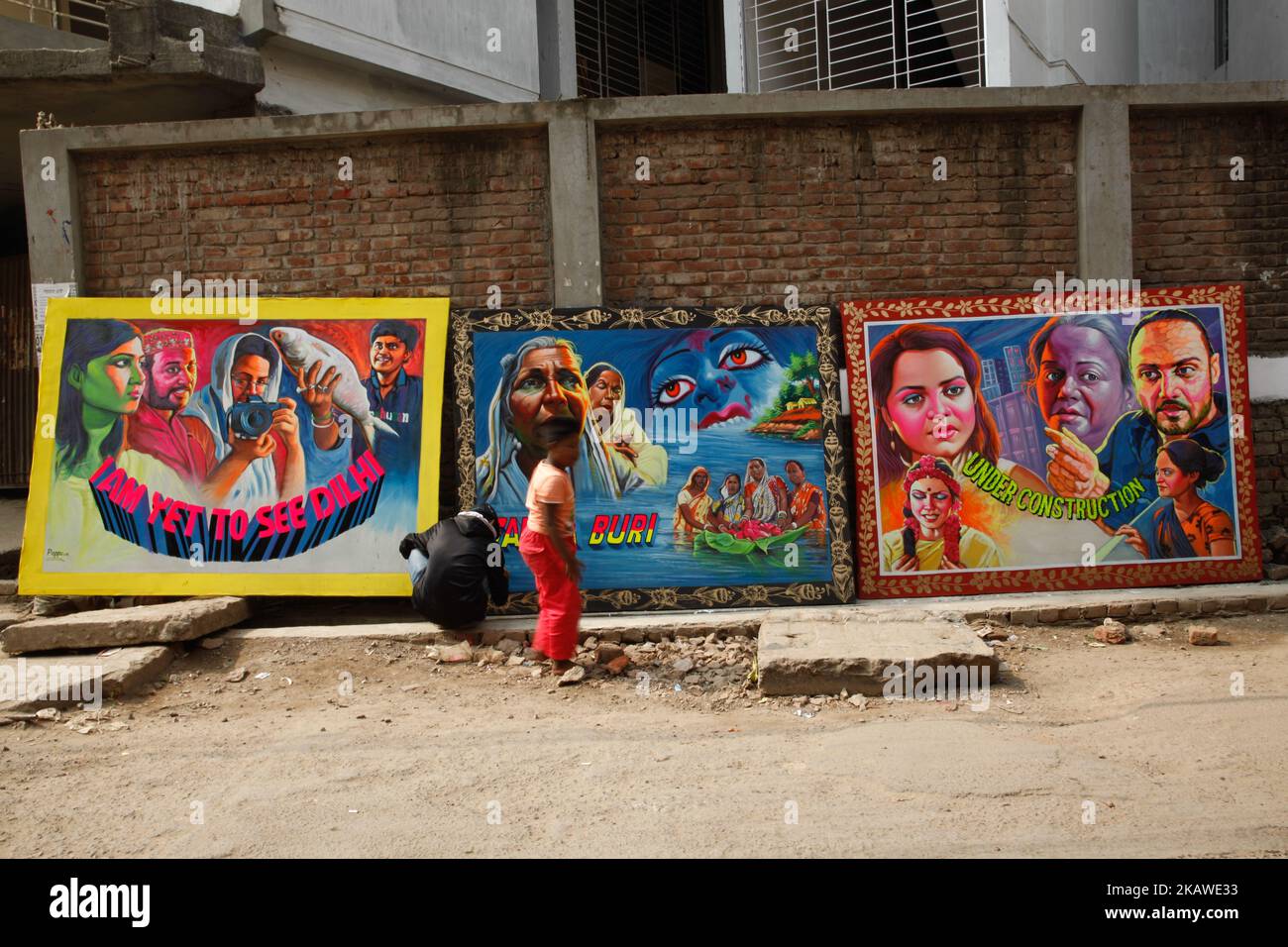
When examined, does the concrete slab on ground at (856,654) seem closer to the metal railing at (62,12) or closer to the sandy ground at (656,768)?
the sandy ground at (656,768)

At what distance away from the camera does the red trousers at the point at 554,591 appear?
559cm

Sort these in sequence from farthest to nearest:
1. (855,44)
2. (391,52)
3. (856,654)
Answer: (391,52) → (855,44) → (856,654)

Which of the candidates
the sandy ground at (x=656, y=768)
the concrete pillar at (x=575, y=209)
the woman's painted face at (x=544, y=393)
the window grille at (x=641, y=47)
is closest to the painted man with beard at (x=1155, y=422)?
the sandy ground at (x=656, y=768)

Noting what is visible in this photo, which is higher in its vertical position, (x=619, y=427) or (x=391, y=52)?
(x=391, y=52)

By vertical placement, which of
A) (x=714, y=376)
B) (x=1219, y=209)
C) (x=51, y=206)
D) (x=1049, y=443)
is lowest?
(x=1049, y=443)

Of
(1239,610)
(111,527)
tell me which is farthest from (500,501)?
(1239,610)

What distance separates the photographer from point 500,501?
6660mm

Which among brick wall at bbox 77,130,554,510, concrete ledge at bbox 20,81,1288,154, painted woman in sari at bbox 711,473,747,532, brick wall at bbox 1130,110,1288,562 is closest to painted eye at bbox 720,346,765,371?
painted woman in sari at bbox 711,473,747,532

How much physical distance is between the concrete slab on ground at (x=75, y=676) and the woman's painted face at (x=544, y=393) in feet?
8.14

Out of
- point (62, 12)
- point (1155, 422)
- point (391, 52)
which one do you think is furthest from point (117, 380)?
point (1155, 422)

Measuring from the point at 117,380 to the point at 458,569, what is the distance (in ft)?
9.00

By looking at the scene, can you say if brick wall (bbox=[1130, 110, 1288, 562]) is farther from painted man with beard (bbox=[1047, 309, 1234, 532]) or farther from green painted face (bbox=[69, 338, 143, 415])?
green painted face (bbox=[69, 338, 143, 415])

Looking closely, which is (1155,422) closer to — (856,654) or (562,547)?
(856,654)

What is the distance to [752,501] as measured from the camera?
21.7 feet
